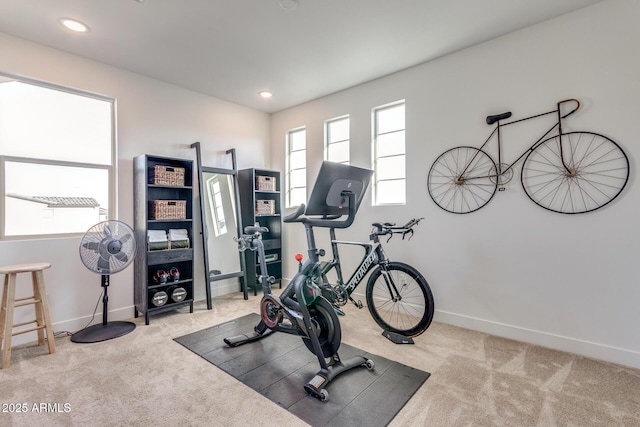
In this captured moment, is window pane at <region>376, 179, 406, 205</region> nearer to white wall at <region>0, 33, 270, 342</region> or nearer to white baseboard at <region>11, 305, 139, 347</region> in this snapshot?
white wall at <region>0, 33, 270, 342</region>

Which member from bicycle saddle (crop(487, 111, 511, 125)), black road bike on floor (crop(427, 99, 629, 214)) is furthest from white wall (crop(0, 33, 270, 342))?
bicycle saddle (crop(487, 111, 511, 125))

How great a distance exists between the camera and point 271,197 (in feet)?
15.2

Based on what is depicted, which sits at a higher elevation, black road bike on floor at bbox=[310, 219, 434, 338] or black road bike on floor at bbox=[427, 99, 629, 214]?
black road bike on floor at bbox=[427, 99, 629, 214]

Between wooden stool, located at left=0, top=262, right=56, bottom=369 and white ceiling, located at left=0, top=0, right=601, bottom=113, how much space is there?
2076 mm

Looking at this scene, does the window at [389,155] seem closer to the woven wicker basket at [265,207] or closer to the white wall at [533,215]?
the white wall at [533,215]

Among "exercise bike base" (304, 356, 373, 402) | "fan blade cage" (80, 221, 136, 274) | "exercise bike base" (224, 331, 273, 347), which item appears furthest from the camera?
"fan blade cage" (80, 221, 136, 274)

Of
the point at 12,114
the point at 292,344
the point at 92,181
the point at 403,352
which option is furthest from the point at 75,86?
the point at 403,352

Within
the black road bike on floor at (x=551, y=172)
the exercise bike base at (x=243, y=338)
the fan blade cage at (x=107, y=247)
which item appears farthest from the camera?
the fan blade cage at (x=107, y=247)

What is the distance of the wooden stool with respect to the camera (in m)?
2.24

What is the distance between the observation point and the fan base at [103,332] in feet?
8.87

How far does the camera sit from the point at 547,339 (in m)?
2.54

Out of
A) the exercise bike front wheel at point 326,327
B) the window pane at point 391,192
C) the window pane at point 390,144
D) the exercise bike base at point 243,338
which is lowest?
the exercise bike base at point 243,338

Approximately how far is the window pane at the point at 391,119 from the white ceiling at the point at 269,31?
433mm

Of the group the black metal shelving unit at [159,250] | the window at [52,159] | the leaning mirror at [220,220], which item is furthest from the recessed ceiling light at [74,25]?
the leaning mirror at [220,220]
